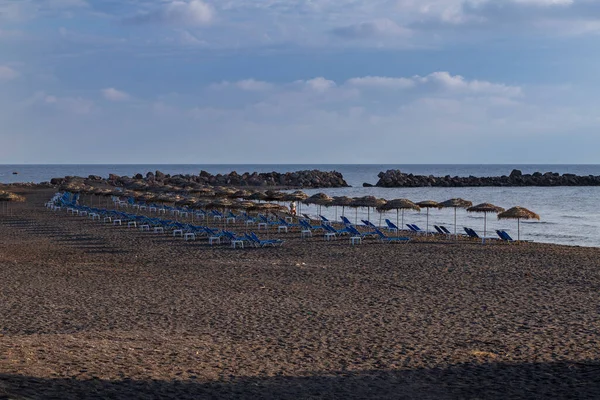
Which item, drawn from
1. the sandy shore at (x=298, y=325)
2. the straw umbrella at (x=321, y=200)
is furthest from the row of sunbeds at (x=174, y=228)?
the straw umbrella at (x=321, y=200)

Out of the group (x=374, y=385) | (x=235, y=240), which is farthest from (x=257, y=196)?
(x=374, y=385)

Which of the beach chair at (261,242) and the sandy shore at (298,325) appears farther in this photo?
the beach chair at (261,242)

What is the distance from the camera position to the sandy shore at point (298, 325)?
5.77m

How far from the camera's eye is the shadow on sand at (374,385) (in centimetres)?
523

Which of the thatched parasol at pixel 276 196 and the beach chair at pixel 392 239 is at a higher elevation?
the thatched parasol at pixel 276 196

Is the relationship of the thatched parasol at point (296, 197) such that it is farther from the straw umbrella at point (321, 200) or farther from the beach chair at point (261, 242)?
the beach chair at point (261, 242)

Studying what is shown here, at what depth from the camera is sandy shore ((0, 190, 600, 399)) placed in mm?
5770

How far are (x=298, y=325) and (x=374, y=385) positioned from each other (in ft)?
8.28

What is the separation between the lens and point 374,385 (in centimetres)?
588

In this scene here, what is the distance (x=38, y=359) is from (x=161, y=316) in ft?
9.22

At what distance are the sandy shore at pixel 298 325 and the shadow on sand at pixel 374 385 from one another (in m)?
0.02

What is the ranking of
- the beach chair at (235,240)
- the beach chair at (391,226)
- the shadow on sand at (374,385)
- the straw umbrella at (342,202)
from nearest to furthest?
1. the shadow on sand at (374,385)
2. the beach chair at (235,240)
3. the beach chair at (391,226)
4. the straw umbrella at (342,202)

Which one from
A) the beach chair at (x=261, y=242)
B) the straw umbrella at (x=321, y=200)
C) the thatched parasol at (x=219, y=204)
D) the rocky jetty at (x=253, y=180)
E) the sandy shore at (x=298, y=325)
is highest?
the rocky jetty at (x=253, y=180)

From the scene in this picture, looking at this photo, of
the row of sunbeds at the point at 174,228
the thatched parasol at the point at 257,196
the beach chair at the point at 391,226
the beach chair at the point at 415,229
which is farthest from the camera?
the thatched parasol at the point at 257,196
